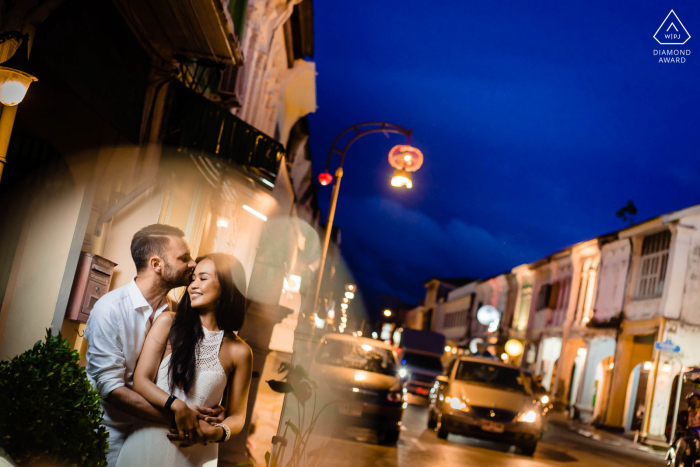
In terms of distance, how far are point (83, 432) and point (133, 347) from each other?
49 cm

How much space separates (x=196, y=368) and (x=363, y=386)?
10.0m

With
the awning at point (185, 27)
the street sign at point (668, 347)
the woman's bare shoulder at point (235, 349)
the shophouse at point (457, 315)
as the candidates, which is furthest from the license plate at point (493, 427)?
the shophouse at point (457, 315)

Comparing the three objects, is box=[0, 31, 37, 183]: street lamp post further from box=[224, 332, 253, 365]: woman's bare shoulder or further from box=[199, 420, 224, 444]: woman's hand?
box=[199, 420, 224, 444]: woman's hand

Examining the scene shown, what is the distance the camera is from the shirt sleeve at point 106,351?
382 centimetres

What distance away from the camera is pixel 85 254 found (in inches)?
247

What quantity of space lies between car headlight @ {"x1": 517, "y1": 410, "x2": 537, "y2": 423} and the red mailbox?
10.5 metres

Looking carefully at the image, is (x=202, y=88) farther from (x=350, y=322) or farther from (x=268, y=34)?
(x=350, y=322)

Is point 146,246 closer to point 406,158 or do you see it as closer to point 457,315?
point 406,158

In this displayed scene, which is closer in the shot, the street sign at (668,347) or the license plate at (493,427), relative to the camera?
the license plate at (493,427)

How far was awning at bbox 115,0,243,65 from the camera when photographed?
7.05 metres

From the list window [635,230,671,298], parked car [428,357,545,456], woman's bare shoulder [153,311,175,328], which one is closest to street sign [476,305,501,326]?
window [635,230,671,298]

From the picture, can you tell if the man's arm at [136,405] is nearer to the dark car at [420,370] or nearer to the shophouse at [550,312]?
the dark car at [420,370]

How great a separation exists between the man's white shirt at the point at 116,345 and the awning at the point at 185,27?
12.6ft

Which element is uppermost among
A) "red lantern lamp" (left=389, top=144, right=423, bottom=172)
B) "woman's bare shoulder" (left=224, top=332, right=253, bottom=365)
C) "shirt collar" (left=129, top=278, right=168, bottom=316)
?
"red lantern lamp" (left=389, top=144, right=423, bottom=172)
